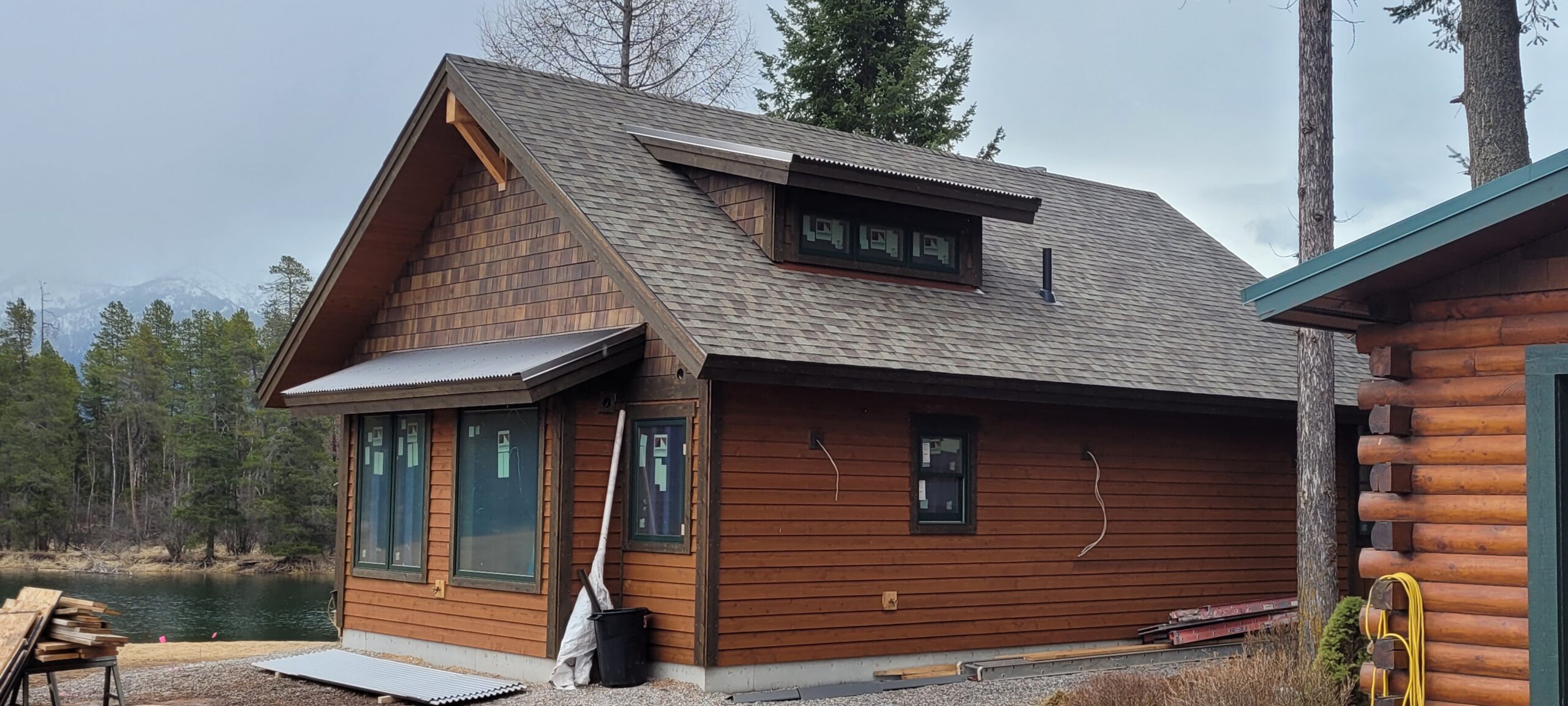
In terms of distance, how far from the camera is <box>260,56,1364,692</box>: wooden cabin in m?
11.1

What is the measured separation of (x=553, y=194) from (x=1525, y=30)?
10236 millimetres

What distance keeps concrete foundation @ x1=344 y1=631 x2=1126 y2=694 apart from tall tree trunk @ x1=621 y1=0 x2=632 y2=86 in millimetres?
15493

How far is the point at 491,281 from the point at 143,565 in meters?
39.2

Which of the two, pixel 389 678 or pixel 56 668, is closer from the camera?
pixel 56 668

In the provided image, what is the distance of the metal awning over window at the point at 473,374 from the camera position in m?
10.9

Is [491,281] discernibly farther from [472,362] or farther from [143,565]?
[143,565]

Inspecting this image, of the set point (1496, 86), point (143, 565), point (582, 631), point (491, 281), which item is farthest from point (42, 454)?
point (1496, 86)

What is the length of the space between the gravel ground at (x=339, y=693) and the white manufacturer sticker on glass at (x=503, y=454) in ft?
5.96

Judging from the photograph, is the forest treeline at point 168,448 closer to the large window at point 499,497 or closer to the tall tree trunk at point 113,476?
the tall tree trunk at point 113,476

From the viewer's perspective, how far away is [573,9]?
88.6 ft

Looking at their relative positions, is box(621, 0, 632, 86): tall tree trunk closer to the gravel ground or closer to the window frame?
the window frame

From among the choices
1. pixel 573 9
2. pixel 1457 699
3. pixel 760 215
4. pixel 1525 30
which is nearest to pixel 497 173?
pixel 760 215

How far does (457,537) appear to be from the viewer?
1272 centimetres

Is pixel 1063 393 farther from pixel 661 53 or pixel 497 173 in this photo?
pixel 661 53
